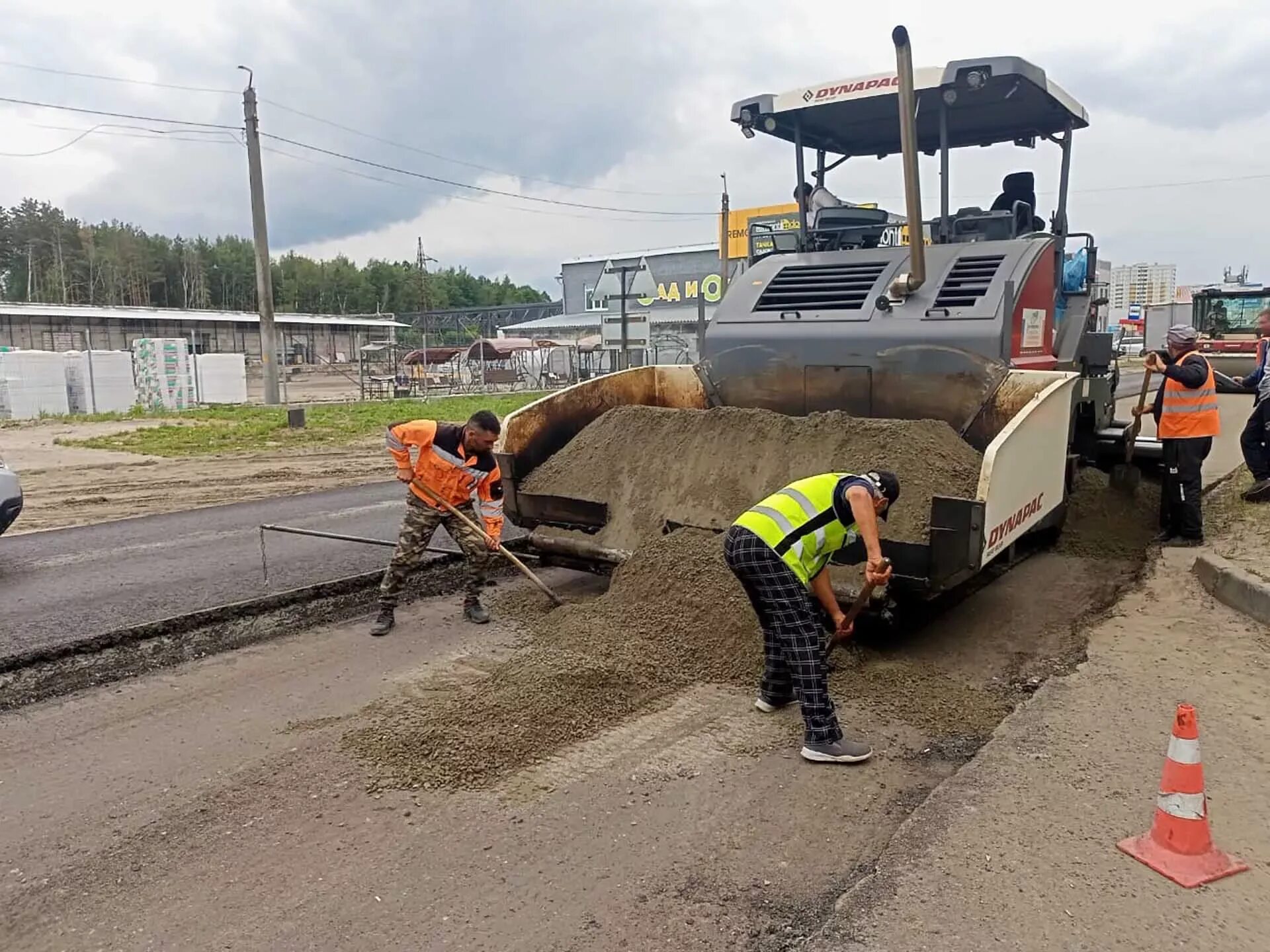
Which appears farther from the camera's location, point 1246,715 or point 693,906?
point 1246,715

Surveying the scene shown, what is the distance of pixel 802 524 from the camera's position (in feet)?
11.6

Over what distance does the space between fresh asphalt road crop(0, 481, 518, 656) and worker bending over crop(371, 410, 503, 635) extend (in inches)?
43.8

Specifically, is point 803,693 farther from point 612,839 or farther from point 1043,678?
point 1043,678

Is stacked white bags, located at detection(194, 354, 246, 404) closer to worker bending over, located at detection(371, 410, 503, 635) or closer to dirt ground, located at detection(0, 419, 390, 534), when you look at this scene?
dirt ground, located at detection(0, 419, 390, 534)

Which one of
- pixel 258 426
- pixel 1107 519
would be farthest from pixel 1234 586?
pixel 258 426

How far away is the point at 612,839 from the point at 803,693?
3.08 feet

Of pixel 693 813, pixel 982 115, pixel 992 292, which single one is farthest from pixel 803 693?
pixel 982 115

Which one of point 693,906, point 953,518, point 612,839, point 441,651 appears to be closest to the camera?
point 693,906

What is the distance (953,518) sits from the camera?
12.9 ft

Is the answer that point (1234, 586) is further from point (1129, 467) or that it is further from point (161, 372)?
point (161, 372)

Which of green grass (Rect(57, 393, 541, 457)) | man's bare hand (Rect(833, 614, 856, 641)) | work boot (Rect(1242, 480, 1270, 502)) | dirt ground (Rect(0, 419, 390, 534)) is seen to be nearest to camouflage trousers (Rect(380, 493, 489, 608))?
man's bare hand (Rect(833, 614, 856, 641))

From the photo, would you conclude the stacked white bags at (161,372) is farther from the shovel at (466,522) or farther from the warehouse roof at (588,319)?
the warehouse roof at (588,319)

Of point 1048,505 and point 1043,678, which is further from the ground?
point 1048,505

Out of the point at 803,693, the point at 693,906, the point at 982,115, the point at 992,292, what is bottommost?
the point at 693,906
